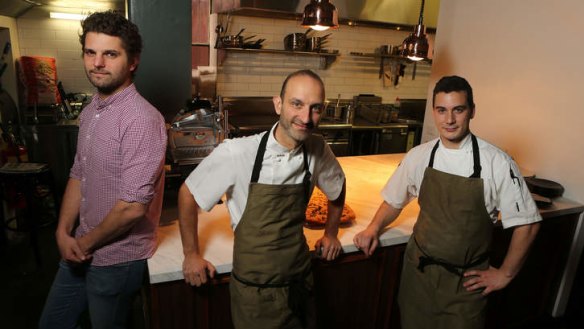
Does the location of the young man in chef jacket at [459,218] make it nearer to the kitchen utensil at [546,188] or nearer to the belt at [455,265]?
the belt at [455,265]

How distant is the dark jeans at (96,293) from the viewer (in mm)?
1731

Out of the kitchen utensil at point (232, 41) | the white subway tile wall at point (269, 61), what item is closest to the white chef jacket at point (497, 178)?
the kitchen utensil at point (232, 41)

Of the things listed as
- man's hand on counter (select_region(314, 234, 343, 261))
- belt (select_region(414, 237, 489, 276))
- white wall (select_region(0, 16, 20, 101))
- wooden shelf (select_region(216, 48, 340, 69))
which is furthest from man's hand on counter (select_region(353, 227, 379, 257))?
white wall (select_region(0, 16, 20, 101))

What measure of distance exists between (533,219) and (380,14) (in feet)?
15.7

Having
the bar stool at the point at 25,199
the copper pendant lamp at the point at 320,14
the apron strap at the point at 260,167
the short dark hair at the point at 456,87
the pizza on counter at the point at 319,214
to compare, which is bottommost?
the bar stool at the point at 25,199

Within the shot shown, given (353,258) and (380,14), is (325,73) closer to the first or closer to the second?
(380,14)

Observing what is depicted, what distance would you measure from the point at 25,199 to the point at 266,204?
349 centimetres

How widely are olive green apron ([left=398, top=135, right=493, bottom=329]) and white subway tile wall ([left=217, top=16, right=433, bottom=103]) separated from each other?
4.59 m

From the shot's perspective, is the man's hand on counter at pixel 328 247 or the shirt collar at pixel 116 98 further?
the man's hand on counter at pixel 328 247

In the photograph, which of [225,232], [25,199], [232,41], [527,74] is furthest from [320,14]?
[25,199]

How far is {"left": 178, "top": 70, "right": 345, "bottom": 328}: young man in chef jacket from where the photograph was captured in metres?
1.53

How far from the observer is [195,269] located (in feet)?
5.50

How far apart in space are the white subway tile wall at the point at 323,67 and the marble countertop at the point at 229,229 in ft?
11.2

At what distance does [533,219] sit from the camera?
1801mm
